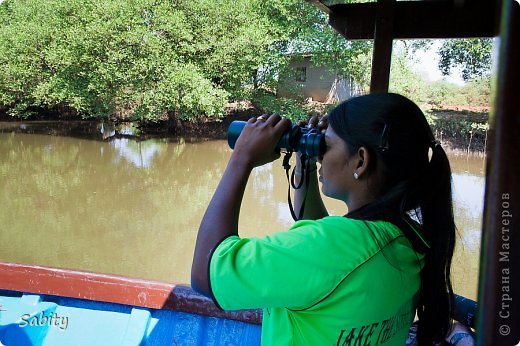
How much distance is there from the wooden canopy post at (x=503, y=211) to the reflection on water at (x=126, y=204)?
3.19m

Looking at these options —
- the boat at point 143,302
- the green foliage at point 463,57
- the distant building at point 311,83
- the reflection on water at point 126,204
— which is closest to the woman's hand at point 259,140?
the boat at point 143,302

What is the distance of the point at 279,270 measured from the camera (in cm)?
56

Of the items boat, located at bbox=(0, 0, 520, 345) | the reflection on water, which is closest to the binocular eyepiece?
boat, located at bbox=(0, 0, 520, 345)

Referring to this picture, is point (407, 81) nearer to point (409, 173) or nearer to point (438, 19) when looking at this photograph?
point (438, 19)

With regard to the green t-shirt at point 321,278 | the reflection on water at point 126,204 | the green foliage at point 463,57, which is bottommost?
the reflection on water at point 126,204

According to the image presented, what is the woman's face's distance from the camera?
707 millimetres

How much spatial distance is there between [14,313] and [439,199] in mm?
1709

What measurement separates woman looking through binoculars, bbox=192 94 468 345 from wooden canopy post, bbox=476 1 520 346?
0.83ft

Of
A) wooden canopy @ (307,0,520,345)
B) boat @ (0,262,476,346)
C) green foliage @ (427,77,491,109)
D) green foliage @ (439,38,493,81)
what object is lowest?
boat @ (0,262,476,346)

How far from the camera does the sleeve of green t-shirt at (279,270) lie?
566mm

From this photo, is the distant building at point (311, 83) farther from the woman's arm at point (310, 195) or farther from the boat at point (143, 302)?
the woman's arm at point (310, 195)

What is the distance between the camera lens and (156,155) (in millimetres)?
13117

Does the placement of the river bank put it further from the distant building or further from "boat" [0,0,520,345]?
"boat" [0,0,520,345]

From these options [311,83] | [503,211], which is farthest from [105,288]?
[311,83]
